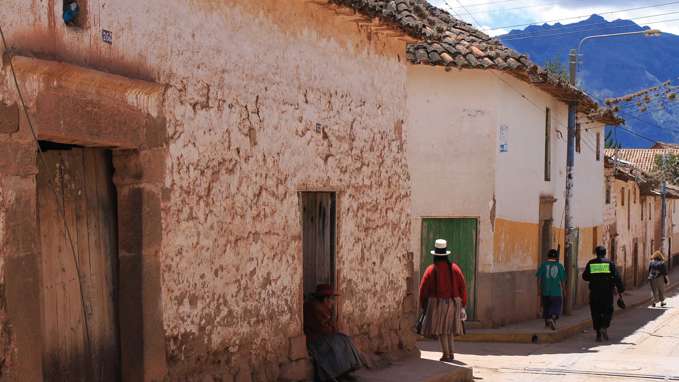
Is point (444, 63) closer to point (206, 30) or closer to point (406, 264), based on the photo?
point (406, 264)

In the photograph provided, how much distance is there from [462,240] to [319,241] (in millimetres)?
8108

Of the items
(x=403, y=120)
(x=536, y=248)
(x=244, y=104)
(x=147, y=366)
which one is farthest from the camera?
(x=536, y=248)

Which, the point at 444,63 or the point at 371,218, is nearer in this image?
the point at 371,218

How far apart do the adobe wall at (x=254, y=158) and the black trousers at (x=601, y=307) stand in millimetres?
6270

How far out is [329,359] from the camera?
989 cm

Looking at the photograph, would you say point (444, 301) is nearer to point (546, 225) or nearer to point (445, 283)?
point (445, 283)

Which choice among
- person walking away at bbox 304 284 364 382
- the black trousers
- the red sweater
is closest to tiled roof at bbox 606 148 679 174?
the black trousers

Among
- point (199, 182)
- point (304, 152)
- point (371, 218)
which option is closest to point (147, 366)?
point (199, 182)

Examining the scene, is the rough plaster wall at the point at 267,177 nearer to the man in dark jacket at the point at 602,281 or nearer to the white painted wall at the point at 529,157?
the man in dark jacket at the point at 602,281

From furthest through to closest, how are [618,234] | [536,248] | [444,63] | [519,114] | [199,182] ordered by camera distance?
[618,234]
[536,248]
[519,114]
[444,63]
[199,182]

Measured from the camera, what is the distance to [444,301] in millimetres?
12469

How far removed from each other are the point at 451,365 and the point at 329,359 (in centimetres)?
228

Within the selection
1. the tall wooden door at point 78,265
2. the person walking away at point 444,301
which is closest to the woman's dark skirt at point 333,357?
the person walking away at point 444,301

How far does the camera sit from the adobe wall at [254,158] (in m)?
7.55
